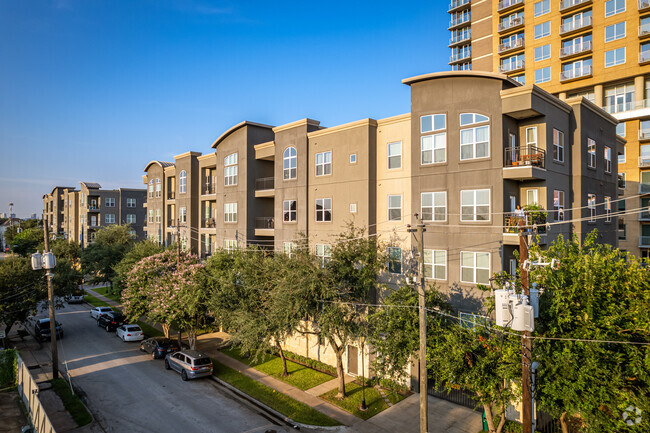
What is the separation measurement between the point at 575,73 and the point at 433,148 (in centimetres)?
3416

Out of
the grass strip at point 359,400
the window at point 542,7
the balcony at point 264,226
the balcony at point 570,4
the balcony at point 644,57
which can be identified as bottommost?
the grass strip at point 359,400

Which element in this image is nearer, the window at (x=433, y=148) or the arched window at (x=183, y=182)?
the window at (x=433, y=148)

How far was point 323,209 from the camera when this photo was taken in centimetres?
2684

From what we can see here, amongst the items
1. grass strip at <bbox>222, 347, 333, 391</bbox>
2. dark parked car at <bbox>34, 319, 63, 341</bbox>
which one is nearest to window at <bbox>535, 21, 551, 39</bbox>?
grass strip at <bbox>222, 347, 333, 391</bbox>

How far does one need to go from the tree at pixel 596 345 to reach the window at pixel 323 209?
14.8 meters

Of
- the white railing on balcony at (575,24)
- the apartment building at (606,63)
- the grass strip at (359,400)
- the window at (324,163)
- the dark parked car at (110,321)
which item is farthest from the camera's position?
the white railing on balcony at (575,24)

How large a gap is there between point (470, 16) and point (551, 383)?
61.8 m

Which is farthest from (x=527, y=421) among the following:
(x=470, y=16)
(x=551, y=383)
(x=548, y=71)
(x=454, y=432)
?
(x=470, y=16)

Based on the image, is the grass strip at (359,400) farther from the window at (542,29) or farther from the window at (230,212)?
the window at (542,29)

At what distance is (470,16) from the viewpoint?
6094cm

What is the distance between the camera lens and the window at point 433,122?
21172 millimetres

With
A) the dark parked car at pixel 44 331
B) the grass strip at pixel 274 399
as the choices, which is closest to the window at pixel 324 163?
the grass strip at pixel 274 399

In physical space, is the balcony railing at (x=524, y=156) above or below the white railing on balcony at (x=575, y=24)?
below

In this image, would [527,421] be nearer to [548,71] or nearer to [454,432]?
[454,432]
